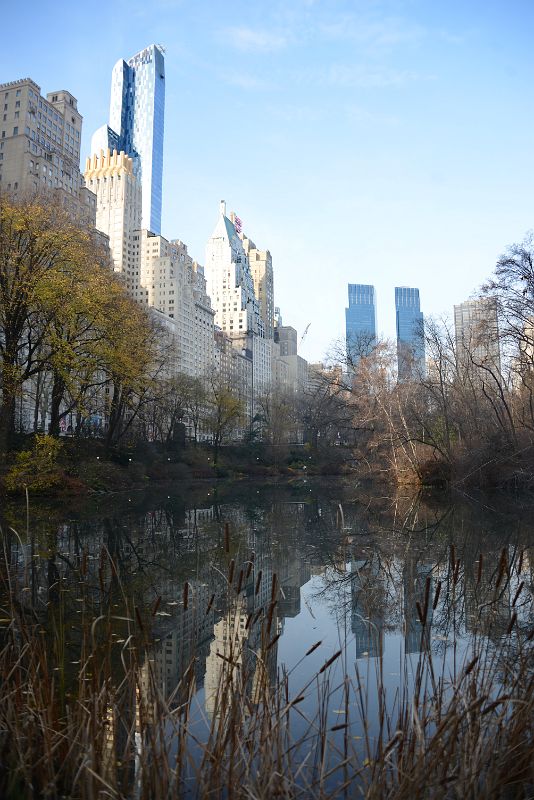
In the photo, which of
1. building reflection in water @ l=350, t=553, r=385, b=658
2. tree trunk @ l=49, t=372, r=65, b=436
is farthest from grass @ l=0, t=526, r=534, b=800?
tree trunk @ l=49, t=372, r=65, b=436

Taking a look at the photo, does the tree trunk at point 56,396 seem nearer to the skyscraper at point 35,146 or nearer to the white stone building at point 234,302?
the skyscraper at point 35,146

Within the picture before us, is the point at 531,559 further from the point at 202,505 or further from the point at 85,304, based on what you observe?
the point at 85,304

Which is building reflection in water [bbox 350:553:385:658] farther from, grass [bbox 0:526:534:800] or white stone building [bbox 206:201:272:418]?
white stone building [bbox 206:201:272:418]

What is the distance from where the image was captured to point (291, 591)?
8.23 meters

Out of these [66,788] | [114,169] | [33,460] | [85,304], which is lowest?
[66,788]

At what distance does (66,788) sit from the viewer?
313 centimetres

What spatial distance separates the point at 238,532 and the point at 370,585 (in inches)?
262

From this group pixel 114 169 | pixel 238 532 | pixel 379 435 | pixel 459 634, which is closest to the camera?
pixel 459 634

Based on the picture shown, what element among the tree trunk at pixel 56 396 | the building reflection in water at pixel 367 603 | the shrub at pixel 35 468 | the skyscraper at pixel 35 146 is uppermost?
the skyscraper at pixel 35 146

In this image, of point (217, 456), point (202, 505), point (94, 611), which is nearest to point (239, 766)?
point (94, 611)

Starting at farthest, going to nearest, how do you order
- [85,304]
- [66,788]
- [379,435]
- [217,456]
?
[217,456] → [379,435] → [85,304] → [66,788]

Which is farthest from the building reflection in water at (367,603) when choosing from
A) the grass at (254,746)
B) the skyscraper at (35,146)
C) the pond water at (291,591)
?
the skyscraper at (35,146)

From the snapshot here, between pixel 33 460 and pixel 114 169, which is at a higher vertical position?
pixel 114 169

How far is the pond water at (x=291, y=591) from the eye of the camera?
415cm
